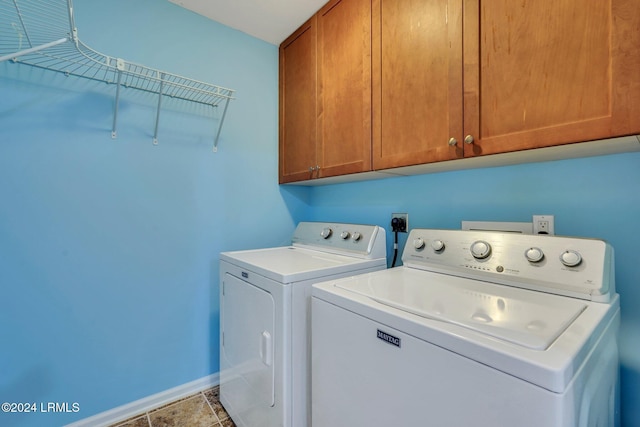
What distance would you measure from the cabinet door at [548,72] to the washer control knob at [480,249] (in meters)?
0.35

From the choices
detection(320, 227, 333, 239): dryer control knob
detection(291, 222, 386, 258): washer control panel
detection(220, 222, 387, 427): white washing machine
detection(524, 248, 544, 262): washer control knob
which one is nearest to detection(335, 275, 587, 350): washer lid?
detection(524, 248, 544, 262): washer control knob

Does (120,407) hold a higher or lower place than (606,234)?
lower

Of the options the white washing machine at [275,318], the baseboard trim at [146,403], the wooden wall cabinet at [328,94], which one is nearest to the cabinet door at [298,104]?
the wooden wall cabinet at [328,94]

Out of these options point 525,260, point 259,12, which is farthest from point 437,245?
point 259,12

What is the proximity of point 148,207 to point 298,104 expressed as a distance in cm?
115

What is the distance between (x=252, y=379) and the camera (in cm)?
131

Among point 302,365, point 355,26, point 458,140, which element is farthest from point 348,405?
point 355,26

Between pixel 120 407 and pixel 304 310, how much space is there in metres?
1.28

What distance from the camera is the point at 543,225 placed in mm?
1127

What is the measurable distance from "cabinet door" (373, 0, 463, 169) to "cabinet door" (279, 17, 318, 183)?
0.51 m

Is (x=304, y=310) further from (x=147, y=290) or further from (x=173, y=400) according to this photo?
(x=173, y=400)

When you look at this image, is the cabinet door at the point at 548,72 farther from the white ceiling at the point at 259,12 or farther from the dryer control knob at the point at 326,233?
the white ceiling at the point at 259,12

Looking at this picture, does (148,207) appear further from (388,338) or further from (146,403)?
(388,338)

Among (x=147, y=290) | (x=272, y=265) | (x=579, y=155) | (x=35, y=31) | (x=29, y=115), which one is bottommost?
(x=147, y=290)
